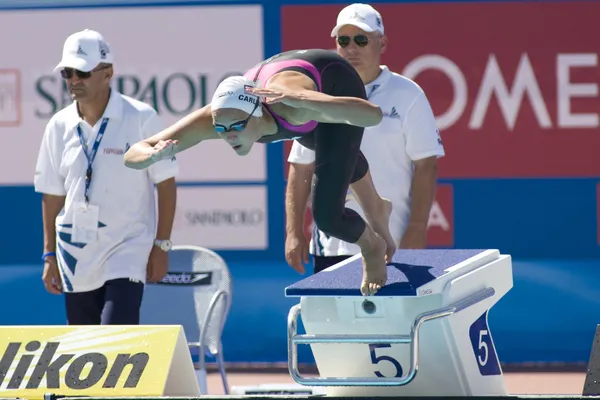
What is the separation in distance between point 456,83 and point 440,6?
487 mm

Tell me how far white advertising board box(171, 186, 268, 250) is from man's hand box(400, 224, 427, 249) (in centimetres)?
208

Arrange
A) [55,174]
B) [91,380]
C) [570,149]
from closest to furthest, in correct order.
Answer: [91,380], [55,174], [570,149]

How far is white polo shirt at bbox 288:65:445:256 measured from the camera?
631 centimetres

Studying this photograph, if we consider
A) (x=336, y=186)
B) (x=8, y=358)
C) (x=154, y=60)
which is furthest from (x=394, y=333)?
(x=154, y=60)

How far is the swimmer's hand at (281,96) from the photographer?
16.2 ft

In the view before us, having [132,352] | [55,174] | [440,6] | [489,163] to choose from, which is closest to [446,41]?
[440,6]

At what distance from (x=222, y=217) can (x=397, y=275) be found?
3.21 m

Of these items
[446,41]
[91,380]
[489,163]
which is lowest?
[91,380]

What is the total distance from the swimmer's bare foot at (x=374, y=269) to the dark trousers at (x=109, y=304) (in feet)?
4.15

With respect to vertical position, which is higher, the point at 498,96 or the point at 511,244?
the point at 498,96

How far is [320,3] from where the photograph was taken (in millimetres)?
8281

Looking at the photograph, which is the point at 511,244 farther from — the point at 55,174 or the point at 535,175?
the point at 55,174

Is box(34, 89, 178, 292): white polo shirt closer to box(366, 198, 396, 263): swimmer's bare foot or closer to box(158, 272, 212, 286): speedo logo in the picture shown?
box(158, 272, 212, 286): speedo logo

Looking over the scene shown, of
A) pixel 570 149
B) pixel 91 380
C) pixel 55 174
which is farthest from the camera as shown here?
pixel 570 149
